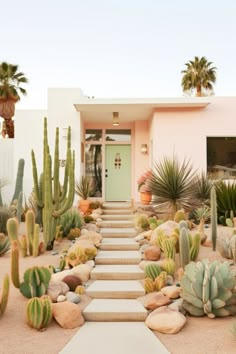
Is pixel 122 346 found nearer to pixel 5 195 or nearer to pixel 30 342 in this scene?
pixel 30 342

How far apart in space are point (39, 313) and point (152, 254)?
3364mm

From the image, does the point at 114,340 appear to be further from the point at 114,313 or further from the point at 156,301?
the point at 156,301

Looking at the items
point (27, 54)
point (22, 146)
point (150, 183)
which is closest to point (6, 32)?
point (27, 54)

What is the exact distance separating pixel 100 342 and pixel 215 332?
153cm

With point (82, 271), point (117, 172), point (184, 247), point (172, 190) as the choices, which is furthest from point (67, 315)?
point (117, 172)

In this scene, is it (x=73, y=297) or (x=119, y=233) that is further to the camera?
(x=119, y=233)

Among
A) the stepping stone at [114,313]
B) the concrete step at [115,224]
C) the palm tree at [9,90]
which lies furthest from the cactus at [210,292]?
the palm tree at [9,90]

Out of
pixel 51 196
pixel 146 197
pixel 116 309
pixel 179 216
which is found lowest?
pixel 116 309

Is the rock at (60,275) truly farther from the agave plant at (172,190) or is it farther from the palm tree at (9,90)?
the palm tree at (9,90)

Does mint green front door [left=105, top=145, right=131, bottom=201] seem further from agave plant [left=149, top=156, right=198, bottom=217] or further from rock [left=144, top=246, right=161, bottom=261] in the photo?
rock [left=144, top=246, right=161, bottom=261]

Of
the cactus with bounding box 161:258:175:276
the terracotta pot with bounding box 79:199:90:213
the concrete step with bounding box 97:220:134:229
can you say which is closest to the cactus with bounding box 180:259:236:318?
the cactus with bounding box 161:258:175:276

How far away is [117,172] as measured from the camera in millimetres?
16234

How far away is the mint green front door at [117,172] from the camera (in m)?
16.2

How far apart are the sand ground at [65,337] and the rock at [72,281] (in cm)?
58
